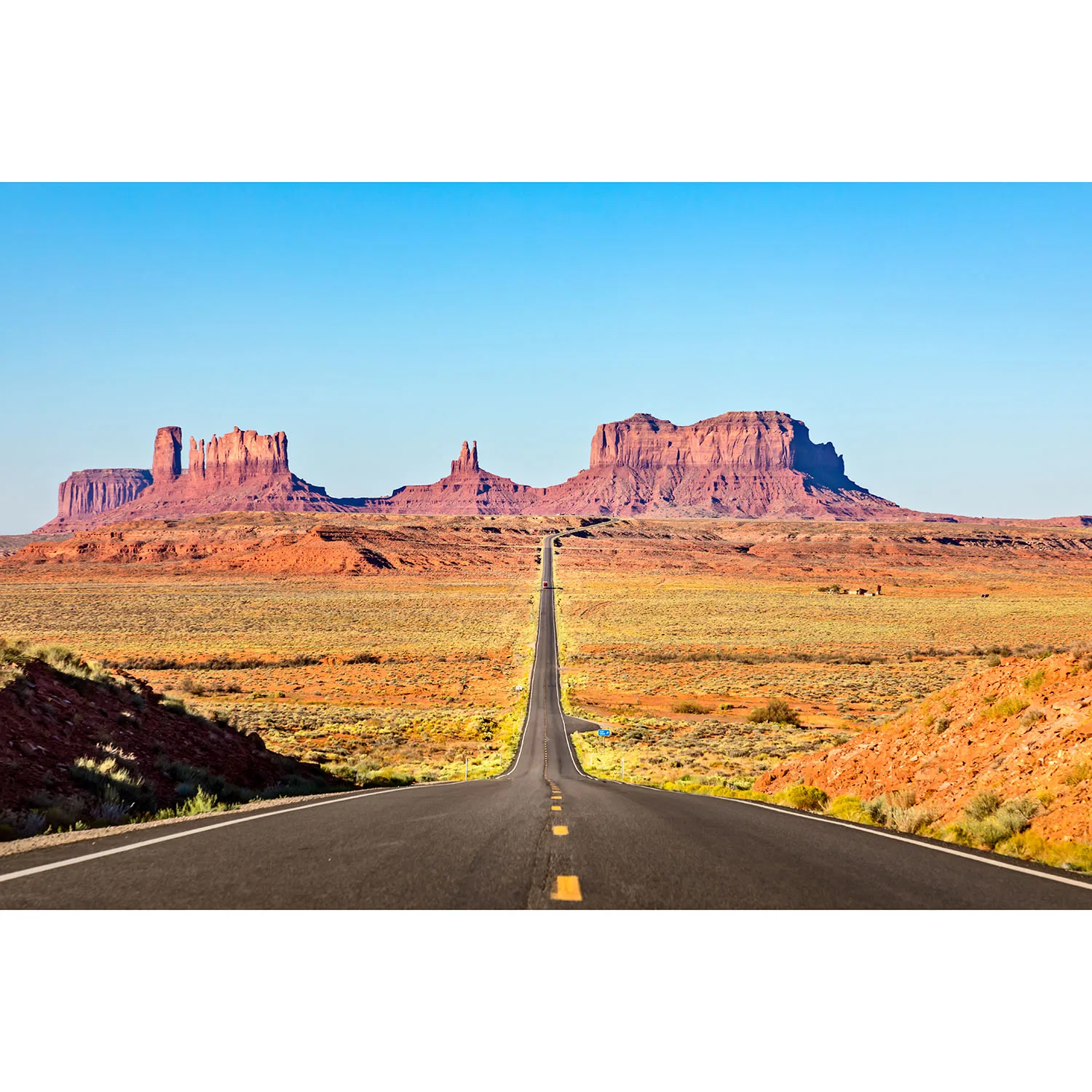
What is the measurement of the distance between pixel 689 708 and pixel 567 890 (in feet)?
120

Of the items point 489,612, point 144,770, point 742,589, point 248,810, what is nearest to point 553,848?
point 248,810

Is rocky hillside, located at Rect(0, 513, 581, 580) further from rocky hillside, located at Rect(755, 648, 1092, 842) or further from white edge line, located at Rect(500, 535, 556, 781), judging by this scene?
rocky hillside, located at Rect(755, 648, 1092, 842)

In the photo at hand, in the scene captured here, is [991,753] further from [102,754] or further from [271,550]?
[271,550]

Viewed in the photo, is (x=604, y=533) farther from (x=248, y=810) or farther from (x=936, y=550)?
(x=248, y=810)

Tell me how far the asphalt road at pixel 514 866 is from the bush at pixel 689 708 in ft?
101

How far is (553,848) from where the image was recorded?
751cm

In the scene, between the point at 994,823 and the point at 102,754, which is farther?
the point at 102,754

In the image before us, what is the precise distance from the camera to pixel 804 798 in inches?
597

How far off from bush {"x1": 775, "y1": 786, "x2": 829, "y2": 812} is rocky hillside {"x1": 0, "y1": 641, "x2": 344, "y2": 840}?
31.3ft

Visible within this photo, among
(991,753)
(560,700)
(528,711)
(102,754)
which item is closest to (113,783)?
(102,754)

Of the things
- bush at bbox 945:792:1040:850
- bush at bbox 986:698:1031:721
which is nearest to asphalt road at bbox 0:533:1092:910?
bush at bbox 945:792:1040:850

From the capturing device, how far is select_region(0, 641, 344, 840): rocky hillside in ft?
33.6

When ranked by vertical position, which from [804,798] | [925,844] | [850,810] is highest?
[925,844]

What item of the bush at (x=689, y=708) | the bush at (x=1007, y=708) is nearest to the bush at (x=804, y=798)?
the bush at (x=1007, y=708)
